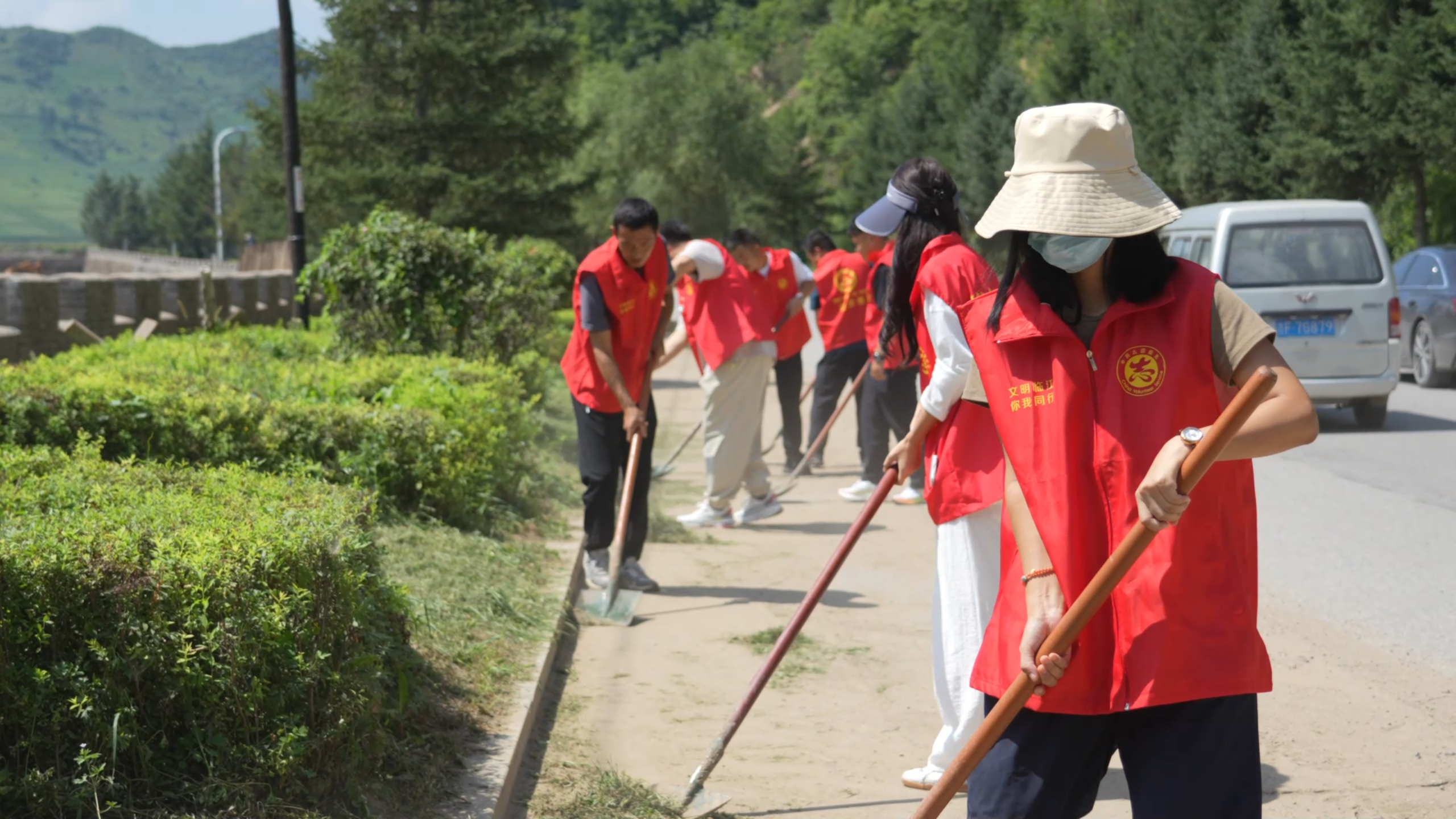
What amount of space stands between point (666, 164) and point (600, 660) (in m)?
47.8

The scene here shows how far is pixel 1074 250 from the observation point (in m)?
2.54

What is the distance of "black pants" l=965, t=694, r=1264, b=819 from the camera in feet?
7.93

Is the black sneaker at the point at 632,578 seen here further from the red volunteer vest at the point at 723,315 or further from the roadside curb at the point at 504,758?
the red volunteer vest at the point at 723,315

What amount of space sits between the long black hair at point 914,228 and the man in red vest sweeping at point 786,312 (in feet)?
21.2

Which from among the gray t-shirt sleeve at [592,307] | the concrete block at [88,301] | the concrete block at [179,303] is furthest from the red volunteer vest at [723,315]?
the concrete block at [179,303]

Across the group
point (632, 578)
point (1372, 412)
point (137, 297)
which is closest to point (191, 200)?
point (137, 297)

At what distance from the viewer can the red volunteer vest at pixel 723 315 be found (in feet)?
29.4

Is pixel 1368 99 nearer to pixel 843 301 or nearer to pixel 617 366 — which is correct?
pixel 843 301

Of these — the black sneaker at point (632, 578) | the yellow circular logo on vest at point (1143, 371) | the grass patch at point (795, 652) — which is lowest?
→ the grass patch at point (795, 652)

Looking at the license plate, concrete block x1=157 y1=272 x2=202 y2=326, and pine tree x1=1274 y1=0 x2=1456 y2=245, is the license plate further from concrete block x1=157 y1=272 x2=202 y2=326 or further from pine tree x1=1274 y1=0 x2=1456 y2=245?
pine tree x1=1274 y1=0 x2=1456 y2=245

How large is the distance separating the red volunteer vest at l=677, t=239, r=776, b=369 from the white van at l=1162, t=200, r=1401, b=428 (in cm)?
513

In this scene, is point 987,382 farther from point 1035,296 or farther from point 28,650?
point 28,650

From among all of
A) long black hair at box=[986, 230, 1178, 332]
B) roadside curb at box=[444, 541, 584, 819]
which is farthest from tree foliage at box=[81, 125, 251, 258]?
long black hair at box=[986, 230, 1178, 332]

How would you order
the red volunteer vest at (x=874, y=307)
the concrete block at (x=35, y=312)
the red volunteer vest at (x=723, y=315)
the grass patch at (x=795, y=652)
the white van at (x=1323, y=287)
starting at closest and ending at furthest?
the grass patch at (x=795, y=652) → the red volunteer vest at (x=874, y=307) → the red volunteer vest at (x=723, y=315) → the concrete block at (x=35, y=312) → the white van at (x=1323, y=287)
